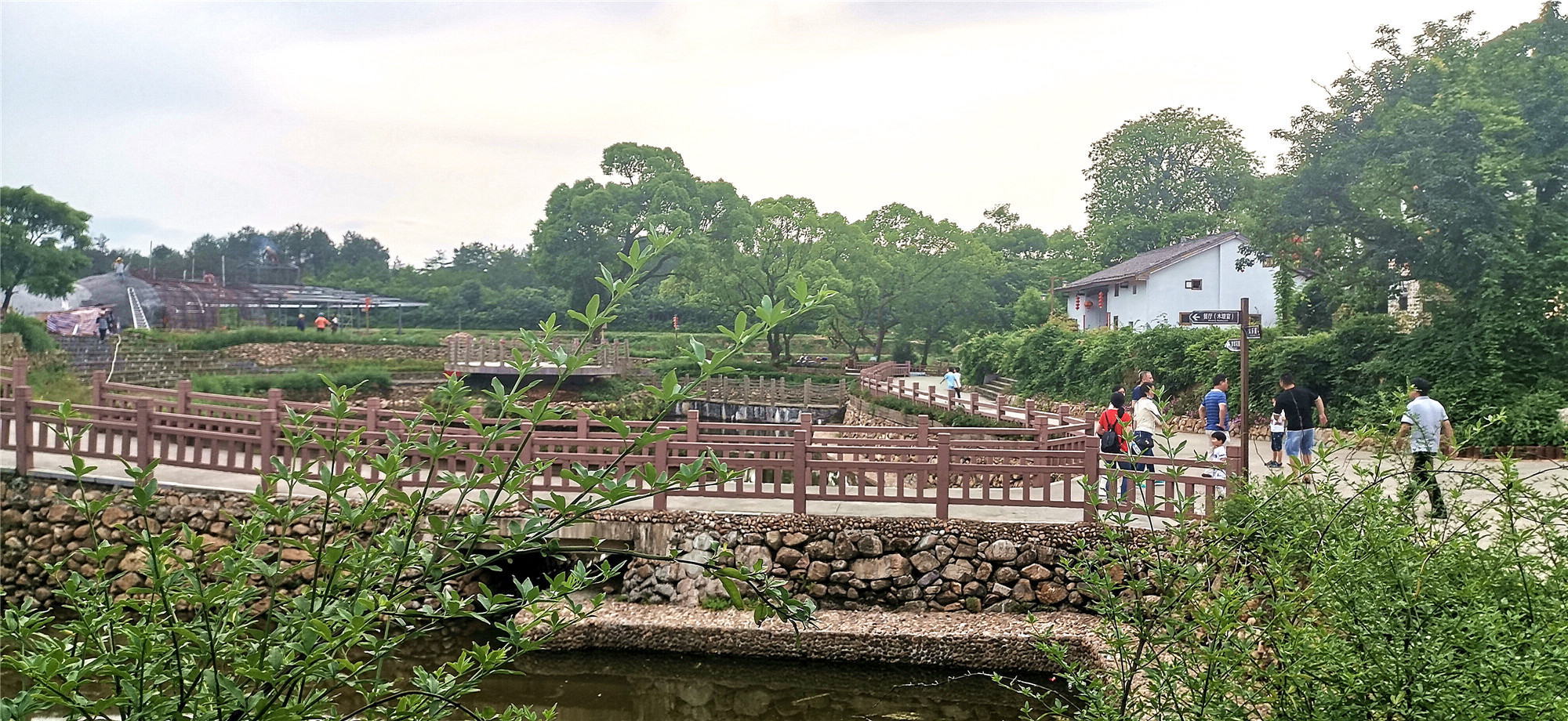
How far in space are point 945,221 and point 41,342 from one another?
2698cm

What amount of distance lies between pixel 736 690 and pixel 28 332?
2166cm

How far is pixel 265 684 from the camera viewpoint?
169cm

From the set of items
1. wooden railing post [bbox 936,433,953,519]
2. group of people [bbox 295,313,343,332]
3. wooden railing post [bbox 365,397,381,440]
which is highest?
group of people [bbox 295,313,343,332]

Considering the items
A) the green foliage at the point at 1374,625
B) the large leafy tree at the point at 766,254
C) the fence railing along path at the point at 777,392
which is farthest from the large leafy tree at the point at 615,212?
the green foliage at the point at 1374,625

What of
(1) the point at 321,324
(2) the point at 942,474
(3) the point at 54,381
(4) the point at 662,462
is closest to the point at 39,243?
(3) the point at 54,381

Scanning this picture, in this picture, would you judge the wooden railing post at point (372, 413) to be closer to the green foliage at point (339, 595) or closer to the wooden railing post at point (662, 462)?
the wooden railing post at point (662, 462)

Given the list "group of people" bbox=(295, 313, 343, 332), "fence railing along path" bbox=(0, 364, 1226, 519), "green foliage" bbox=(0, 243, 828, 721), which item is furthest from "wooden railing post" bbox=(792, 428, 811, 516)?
"group of people" bbox=(295, 313, 343, 332)

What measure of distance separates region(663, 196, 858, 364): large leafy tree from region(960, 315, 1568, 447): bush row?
11917 mm

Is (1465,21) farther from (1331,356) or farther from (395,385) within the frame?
(395,385)

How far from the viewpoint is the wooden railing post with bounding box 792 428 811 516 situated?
26.0ft

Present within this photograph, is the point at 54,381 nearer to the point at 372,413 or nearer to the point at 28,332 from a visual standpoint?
the point at 28,332

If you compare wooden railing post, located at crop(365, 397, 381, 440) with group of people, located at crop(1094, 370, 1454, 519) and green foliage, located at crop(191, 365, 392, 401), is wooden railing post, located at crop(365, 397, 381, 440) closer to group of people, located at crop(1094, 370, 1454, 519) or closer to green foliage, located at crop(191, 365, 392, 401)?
group of people, located at crop(1094, 370, 1454, 519)

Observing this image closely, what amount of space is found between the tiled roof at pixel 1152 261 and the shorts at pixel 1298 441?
1673 cm

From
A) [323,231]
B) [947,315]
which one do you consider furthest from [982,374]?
[323,231]
